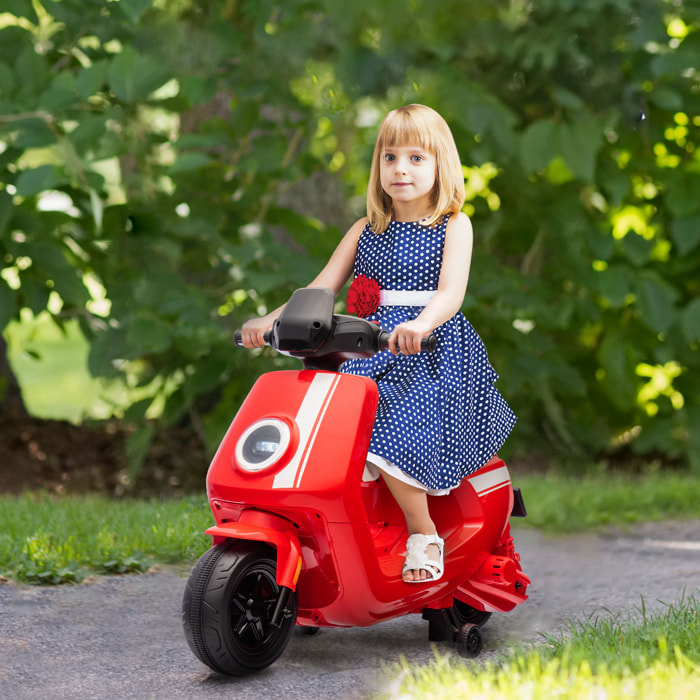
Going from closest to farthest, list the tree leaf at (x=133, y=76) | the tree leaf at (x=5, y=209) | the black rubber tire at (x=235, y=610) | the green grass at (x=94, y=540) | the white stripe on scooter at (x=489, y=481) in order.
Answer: the black rubber tire at (x=235, y=610) < the white stripe on scooter at (x=489, y=481) < the green grass at (x=94, y=540) < the tree leaf at (x=133, y=76) < the tree leaf at (x=5, y=209)

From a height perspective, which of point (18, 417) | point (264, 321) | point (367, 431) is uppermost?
point (264, 321)

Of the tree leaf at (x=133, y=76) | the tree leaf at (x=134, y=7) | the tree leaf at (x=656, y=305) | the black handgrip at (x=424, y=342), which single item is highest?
the tree leaf at (x=134, y=7)

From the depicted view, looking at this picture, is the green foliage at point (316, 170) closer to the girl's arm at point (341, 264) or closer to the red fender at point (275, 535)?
the girl's arm at point (341, 264)

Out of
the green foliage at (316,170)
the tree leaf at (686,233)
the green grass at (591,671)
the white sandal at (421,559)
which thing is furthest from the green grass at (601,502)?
the white sandal at (421,559)

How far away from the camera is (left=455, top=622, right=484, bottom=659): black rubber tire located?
8.96 ft

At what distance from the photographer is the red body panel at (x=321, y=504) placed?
7.75 feet

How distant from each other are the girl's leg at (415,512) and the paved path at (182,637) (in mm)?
270

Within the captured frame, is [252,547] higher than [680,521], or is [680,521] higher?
[252,547]

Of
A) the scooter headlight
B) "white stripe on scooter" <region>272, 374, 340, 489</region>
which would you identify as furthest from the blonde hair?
the scooter headlight

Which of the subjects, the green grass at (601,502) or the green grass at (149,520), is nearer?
the green grass at (149,520)

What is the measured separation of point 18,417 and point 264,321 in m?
3.98

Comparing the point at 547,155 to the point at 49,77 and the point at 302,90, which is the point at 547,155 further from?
the point at 49,77

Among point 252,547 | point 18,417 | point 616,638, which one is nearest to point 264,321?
point 252,547

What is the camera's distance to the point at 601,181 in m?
5.31
